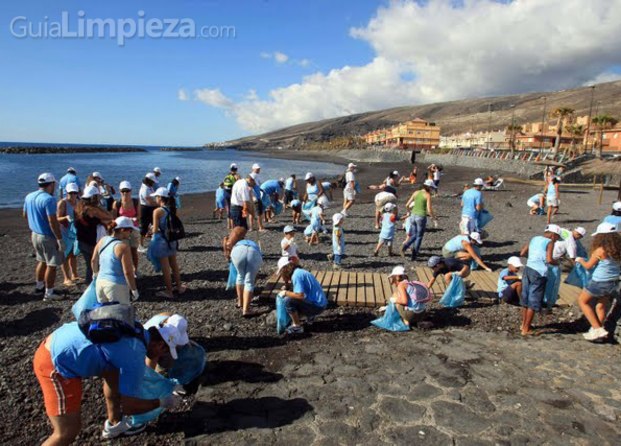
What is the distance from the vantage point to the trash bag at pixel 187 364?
4310 millimetres

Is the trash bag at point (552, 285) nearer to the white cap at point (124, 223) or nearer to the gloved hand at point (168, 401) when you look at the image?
the gloved hand at point (168, 401)

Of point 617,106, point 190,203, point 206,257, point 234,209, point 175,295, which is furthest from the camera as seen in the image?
point 617,106

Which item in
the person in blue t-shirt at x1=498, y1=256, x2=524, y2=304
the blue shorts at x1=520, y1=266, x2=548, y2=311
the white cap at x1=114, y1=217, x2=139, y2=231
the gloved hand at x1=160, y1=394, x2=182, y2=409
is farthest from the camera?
the person in blue t-shirt at x1=498, y1=256, x2=524, y2=304

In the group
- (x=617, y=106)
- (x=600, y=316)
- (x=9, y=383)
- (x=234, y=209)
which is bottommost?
(x=9, y=383)

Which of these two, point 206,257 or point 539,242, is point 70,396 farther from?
point 206,257

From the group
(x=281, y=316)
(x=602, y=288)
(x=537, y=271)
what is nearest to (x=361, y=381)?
(x=281, y=316)

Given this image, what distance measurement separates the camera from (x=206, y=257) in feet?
33.7

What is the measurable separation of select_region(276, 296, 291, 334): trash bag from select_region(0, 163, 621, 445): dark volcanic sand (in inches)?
6.5

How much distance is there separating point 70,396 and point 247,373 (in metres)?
2.16

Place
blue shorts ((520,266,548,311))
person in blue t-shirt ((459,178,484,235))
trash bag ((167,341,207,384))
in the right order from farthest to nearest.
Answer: person in blue t-shirt ((459,178,484,235)) < blue shorts ((520,266,548,311)) < trash bag ((167,341,207,384))

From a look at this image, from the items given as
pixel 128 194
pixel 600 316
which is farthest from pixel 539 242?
pixel 128 194

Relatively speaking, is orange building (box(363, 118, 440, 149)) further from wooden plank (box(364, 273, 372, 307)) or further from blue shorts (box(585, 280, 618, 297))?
blue shorts (box(585, 280, 618, 297))

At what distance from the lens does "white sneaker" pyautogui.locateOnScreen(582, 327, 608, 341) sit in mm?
5533

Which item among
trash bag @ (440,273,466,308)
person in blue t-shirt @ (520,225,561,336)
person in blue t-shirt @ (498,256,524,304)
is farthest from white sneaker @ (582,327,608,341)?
→ trash bag @ (440,273,466,308)
